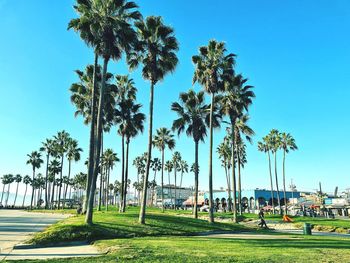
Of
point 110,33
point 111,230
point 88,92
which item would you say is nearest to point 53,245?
point 111,230

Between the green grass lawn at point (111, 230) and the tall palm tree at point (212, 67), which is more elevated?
the tall palm tree at point (212, 67)

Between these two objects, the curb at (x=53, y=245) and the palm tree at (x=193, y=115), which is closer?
the curb at (x=53, y=245)

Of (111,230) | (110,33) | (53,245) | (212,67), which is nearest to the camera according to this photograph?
(53,245)

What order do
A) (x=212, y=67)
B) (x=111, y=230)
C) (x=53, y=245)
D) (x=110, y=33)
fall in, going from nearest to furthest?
(x=53, y=245) → (x=111, y=230) → (x=110, y=33) → (x=212, y=67)

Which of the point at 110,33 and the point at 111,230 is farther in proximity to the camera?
the point at 110,33

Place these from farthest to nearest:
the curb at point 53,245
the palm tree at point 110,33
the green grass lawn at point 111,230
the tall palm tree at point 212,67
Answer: the tall palm tree at point 212,67
the palm tree at point 110,33
the green grass lawn at point 111,230
the curb at point 53,245

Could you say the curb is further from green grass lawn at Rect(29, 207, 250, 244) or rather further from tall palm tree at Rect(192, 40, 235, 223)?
tall palm tree at Rect(192, 40, 235, 223)

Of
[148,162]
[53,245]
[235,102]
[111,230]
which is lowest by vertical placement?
[53,245]

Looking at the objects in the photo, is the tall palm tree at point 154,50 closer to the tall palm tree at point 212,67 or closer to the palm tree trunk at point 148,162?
the palm tree trunk at point 148,162

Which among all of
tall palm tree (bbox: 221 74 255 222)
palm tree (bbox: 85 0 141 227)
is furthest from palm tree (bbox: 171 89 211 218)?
palm tree (bbox: 85 0 141 227)

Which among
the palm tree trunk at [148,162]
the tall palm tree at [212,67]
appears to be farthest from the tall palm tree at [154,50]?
the tall palm tree at [212,67]

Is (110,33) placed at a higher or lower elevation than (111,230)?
higher

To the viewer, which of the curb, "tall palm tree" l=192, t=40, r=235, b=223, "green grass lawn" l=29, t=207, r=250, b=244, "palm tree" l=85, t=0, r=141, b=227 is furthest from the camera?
"tall palm tree" l=192, t=40, r=235, b=223

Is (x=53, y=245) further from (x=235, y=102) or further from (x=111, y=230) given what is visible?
(x=235, y=102)
